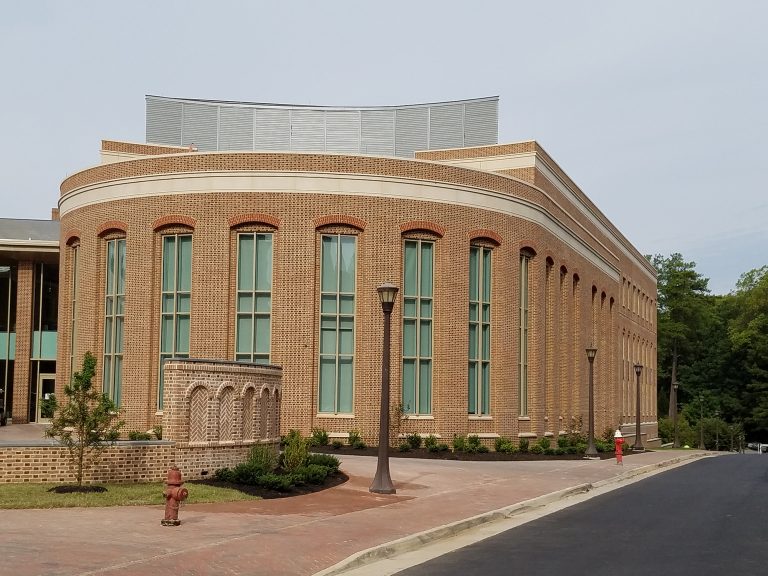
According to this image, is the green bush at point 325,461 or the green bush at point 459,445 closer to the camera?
the green bush at point 325,461

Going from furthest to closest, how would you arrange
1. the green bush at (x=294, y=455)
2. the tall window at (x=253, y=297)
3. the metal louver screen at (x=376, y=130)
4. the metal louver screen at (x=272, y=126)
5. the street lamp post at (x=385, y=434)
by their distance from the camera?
1. the metal louver screen at (x=272, y=126)
2. the metal louver screen at (x=376, y=130)
3. the tall window at (x=253, y=297)
4. the green bush at (x=294, y=455)
5. the street lamp post at (x=385, y=434)

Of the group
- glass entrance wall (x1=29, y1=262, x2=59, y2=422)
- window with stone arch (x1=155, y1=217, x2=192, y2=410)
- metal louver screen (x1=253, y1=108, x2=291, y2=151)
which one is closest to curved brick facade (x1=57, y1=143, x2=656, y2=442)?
Result: window with stone arch (x1=155, y1=217, x2=192, y2=410)

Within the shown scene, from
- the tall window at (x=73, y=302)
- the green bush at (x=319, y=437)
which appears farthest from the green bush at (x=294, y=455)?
the tall window at (x=73, y=302)

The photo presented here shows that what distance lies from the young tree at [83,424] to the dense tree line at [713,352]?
9570 cm

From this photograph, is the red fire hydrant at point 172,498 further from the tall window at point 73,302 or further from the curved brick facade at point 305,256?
the tall window at point 73,302

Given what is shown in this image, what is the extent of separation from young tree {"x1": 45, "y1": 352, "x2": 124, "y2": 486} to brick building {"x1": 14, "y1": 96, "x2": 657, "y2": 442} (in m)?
14.1

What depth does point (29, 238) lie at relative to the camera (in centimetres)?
4619

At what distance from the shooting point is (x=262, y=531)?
14156 mm

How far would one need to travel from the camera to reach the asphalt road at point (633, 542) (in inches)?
487

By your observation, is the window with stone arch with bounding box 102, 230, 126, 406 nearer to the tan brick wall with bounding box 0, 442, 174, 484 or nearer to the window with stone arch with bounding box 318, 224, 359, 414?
the window with stone arch with bounding box 318, 224, 359, 414

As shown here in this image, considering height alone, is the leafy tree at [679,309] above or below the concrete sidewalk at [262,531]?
above

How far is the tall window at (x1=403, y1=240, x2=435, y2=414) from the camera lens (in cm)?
3397

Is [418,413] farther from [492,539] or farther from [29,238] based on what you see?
[29,238]

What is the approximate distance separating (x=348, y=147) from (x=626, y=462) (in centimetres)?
2377
